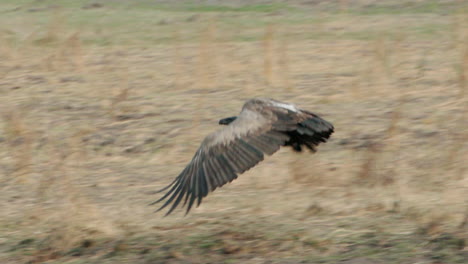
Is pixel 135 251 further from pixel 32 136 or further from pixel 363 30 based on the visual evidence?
pixel 363 30

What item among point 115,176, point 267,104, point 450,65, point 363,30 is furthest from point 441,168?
point 363,30

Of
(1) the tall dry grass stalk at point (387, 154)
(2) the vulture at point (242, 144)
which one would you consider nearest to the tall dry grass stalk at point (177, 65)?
(1) the tall dry grass stalk at point (387, 154)

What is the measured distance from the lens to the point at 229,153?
20.1 ft

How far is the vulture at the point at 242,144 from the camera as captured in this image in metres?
6.00

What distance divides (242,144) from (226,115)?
3.71 meters

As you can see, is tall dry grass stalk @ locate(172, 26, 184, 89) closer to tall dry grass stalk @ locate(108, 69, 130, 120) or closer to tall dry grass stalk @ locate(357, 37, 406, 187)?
tall dry grass stalk @ locate(108, 69, 130, 120)

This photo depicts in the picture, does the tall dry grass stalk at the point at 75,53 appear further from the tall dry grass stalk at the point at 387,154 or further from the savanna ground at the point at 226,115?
the tall dry grass stalk at the point at 387,154

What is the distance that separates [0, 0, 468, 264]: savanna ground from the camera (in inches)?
256

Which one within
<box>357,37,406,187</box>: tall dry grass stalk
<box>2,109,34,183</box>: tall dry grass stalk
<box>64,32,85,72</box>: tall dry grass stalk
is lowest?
<box>357,37,406,187</box>: tall dry grass stalk

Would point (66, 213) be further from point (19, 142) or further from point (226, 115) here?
point (226, 115)

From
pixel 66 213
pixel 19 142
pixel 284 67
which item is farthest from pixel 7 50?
pixel 66 213

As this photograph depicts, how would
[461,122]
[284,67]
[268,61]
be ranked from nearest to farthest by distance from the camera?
[461,122]
[268,61]
[284,67]

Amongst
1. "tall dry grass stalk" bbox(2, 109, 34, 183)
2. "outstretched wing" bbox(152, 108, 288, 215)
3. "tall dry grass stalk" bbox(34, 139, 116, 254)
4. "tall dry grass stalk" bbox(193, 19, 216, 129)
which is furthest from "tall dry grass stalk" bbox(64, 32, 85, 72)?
"outstretched wing" bbox(152, 108, 288, 215)

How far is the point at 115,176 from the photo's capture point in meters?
8.37
